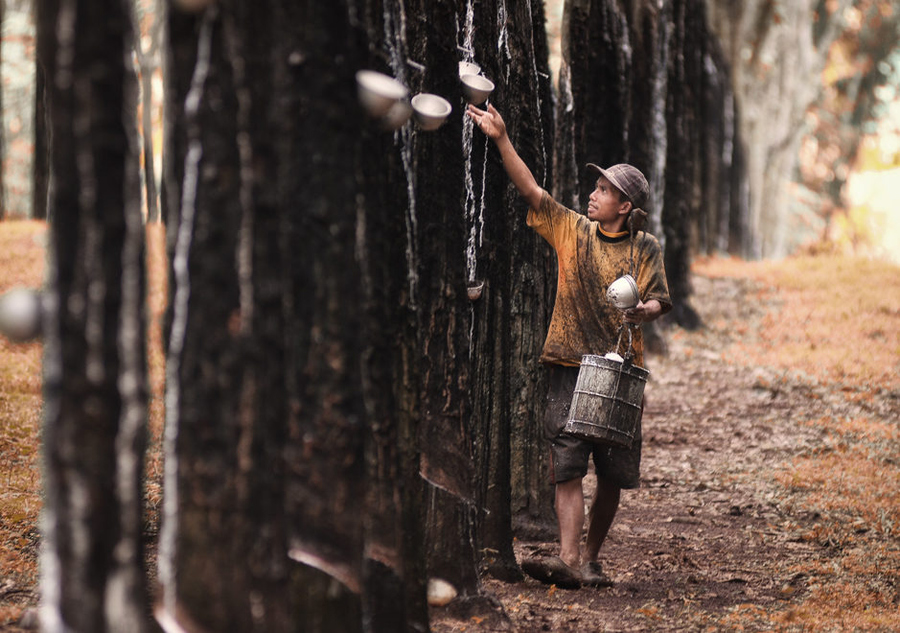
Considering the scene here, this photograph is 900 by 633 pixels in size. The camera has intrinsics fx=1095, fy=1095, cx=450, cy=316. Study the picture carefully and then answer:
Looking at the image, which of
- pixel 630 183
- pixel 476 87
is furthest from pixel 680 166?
pixel 476 87

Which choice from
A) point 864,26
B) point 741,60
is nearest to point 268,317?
point 741,60

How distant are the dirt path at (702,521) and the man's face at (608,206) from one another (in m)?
2.03

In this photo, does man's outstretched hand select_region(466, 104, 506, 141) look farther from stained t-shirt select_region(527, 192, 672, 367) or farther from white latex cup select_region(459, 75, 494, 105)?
stained t-shirt select_region(527, 192, 672, 367)

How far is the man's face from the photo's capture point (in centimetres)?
607

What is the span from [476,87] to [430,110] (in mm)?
1039

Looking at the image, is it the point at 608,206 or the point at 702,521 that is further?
the point at 702,521

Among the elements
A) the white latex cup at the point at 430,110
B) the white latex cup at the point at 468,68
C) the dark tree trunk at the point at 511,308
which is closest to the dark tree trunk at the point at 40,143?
the dark tree trunk at the point at 511,308

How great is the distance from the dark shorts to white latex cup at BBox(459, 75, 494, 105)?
5.18ft

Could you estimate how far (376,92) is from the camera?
3521mm

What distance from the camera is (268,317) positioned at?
3.21 metres

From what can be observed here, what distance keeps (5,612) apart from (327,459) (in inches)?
81.9

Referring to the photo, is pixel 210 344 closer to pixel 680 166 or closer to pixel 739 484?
pixel 739 484

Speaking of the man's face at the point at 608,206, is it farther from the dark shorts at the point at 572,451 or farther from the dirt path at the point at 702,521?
the dirt path at the point at 702,521

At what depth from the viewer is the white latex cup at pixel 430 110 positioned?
4441 mm
